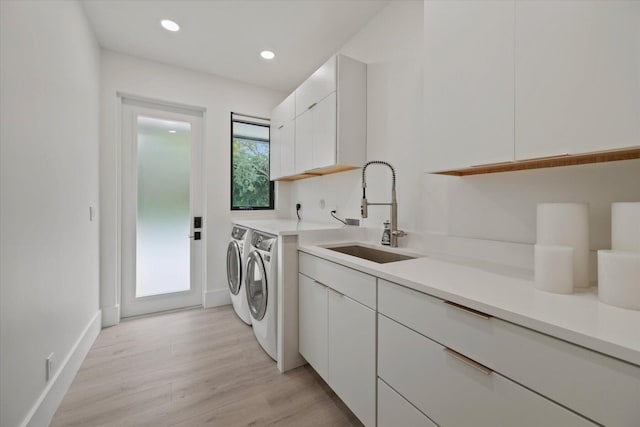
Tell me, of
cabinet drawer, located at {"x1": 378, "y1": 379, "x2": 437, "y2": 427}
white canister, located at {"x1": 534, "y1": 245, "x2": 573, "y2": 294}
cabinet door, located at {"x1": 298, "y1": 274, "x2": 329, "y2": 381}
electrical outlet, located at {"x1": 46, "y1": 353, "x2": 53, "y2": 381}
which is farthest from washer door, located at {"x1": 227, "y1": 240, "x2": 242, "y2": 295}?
white canister, located at {"x1": 534, "y1": 245, "x2": 573, "y2": 294}

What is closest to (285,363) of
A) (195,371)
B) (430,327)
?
(195,371)

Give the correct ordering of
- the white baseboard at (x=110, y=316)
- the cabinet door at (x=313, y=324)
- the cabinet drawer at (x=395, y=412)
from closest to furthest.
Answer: the cabinet drawer at (x=395, y=412) → the cabinet door at (x=313, y=324) → the white baseboard at (x=110, y=316)

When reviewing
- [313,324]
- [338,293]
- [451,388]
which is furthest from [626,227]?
[313,324]

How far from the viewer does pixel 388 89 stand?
6.55ft

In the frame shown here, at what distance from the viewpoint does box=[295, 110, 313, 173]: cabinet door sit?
95.3 inches

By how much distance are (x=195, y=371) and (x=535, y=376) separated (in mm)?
2032

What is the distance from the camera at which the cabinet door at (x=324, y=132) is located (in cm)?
209

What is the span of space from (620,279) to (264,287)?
1856mm

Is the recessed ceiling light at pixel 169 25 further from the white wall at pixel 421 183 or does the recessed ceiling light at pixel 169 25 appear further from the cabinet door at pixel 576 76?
the cabinet door at pixel 576 76

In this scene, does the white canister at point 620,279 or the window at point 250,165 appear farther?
the window at point 250,165

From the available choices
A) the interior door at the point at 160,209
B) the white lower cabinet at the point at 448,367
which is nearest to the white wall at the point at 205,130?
the interior door at the point at 160,209

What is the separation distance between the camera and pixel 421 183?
1759 mm

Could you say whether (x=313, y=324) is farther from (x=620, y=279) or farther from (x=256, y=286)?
(x=620, y=279)

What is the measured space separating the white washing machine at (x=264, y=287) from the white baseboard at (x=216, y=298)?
97 cm
